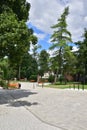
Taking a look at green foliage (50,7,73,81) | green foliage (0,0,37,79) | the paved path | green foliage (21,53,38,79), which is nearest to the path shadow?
the paved path

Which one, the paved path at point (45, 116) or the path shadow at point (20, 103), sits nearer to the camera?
the paved path at point (45, 116)

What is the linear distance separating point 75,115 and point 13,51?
8.09 meters

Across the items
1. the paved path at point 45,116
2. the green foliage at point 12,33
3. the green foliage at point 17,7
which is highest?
the green foliage at point 17,7

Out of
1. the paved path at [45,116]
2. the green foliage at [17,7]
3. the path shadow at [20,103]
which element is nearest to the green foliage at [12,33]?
the green foliage at [17,7]

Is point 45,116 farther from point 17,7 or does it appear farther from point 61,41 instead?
point 61,41

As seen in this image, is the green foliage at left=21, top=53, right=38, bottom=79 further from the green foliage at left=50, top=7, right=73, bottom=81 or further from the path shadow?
the path shadow

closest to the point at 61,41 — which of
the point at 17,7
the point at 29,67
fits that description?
the point at 17,7

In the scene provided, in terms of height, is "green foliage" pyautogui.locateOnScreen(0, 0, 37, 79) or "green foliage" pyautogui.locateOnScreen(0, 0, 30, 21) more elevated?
"green foliage" pyautogui.locateOnScreen(0, 0, 30, 21)

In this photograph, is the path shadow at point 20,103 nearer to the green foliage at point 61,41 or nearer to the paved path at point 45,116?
the paved path at point 45,116

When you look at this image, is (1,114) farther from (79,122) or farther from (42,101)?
(42,101)

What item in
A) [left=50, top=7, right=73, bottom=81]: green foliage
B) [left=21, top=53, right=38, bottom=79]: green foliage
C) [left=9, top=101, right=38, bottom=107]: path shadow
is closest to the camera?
[left=9, top=101, right=38, bottom=107]: path shadow

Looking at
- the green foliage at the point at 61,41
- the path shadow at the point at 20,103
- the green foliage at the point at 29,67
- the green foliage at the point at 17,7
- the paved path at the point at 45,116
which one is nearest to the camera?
the paved path at the point at 45,116

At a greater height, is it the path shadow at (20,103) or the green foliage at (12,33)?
the green foliage at (12,33)

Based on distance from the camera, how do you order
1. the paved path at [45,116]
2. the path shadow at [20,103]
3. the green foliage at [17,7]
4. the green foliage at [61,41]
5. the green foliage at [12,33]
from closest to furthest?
the paved path at [45,116]
the path shadow at [20,103]
the green foliage at [12,33]
the green foliage at [17,7]
the green foliage at [61,41]
